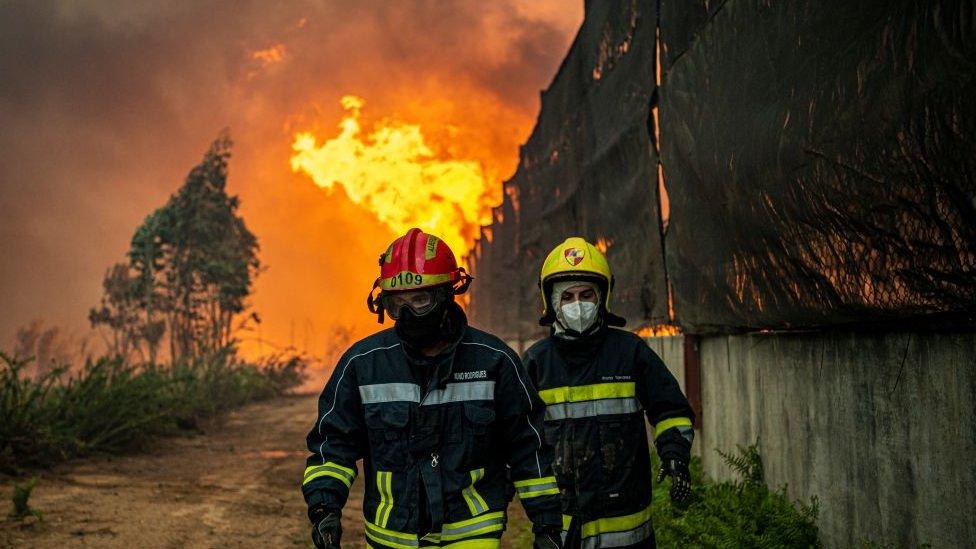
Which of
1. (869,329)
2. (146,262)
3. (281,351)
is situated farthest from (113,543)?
(146,262)

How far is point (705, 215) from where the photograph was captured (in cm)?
530

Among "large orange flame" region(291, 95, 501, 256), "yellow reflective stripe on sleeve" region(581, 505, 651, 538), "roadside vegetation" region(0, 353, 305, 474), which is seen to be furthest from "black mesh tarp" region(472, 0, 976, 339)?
"large orange flame" region(291, 95, 501, 256)

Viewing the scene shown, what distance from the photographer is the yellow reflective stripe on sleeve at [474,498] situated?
3207 millimetres

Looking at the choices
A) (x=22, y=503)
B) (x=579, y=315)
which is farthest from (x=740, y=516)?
(x=22, y=503)

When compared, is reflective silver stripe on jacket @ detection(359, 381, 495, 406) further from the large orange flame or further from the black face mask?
the large orange flame

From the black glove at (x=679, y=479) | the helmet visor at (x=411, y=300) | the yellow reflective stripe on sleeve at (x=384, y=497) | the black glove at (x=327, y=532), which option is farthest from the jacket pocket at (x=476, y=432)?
the black glove at (x=679, y=479)

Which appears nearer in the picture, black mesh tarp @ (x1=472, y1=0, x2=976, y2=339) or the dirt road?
black mesh tarp @ (x1=472, y1=0, x2=976, y2=339)

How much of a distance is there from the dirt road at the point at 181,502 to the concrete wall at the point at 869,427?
2.51m

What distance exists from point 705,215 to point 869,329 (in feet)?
5.78

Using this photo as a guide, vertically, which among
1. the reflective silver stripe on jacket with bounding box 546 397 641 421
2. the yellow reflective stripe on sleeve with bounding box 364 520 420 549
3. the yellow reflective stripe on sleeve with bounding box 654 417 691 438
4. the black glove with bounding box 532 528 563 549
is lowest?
the black glove with bounding box 532 528 563 549

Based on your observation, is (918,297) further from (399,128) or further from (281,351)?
(399,128)

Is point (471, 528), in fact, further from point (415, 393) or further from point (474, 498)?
point (415, 393)

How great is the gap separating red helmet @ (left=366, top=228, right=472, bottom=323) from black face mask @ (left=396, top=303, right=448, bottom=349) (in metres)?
0.10

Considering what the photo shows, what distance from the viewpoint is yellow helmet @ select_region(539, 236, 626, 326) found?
4.46m
